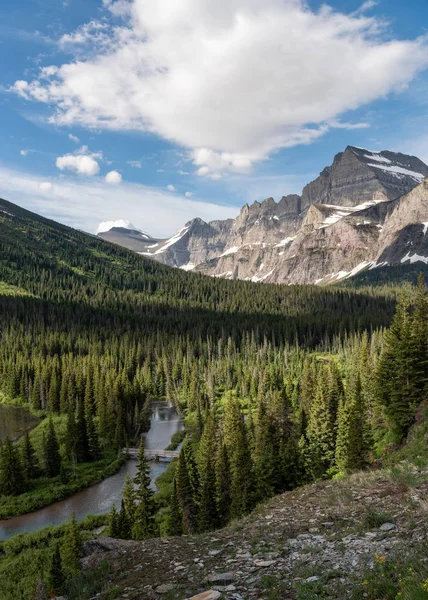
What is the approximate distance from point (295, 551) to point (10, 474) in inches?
2203

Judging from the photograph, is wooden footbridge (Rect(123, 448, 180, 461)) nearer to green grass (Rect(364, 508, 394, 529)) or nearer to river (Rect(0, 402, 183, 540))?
river (Rect(0, 402, 183, 540))

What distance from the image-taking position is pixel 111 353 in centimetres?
13900

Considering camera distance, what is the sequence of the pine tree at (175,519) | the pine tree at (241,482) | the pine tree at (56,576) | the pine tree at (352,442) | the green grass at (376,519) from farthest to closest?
the pine tree at (175,519) → the pine tree at (241,482) → the pine tree at (352,442) → the pine tree at (56,576) → the green grass at (376,519)

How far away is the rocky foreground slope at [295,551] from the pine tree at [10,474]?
4475 centimetres

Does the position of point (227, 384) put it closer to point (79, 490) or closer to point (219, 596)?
point (79, 490)

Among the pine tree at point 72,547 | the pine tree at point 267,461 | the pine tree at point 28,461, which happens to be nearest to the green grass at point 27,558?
the pine tree at point 72,547

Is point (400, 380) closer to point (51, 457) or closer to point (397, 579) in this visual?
point (397, 579)

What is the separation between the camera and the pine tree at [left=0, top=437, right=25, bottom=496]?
5650 cm

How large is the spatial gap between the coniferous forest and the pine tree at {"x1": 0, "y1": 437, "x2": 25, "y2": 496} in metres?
0.17

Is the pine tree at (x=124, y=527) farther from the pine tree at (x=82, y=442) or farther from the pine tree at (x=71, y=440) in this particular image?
the pine tree at (x=82, y=442)

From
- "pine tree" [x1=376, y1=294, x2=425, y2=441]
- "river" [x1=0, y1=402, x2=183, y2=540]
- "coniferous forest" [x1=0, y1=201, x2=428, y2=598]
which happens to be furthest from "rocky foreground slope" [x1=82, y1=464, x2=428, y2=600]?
"river" [x1=0, y1=402, x2=183, y2=540]

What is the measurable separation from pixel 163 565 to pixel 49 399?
314ft

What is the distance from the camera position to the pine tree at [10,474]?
56500mm

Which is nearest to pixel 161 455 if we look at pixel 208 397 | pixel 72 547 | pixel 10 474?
pixel 10 474
